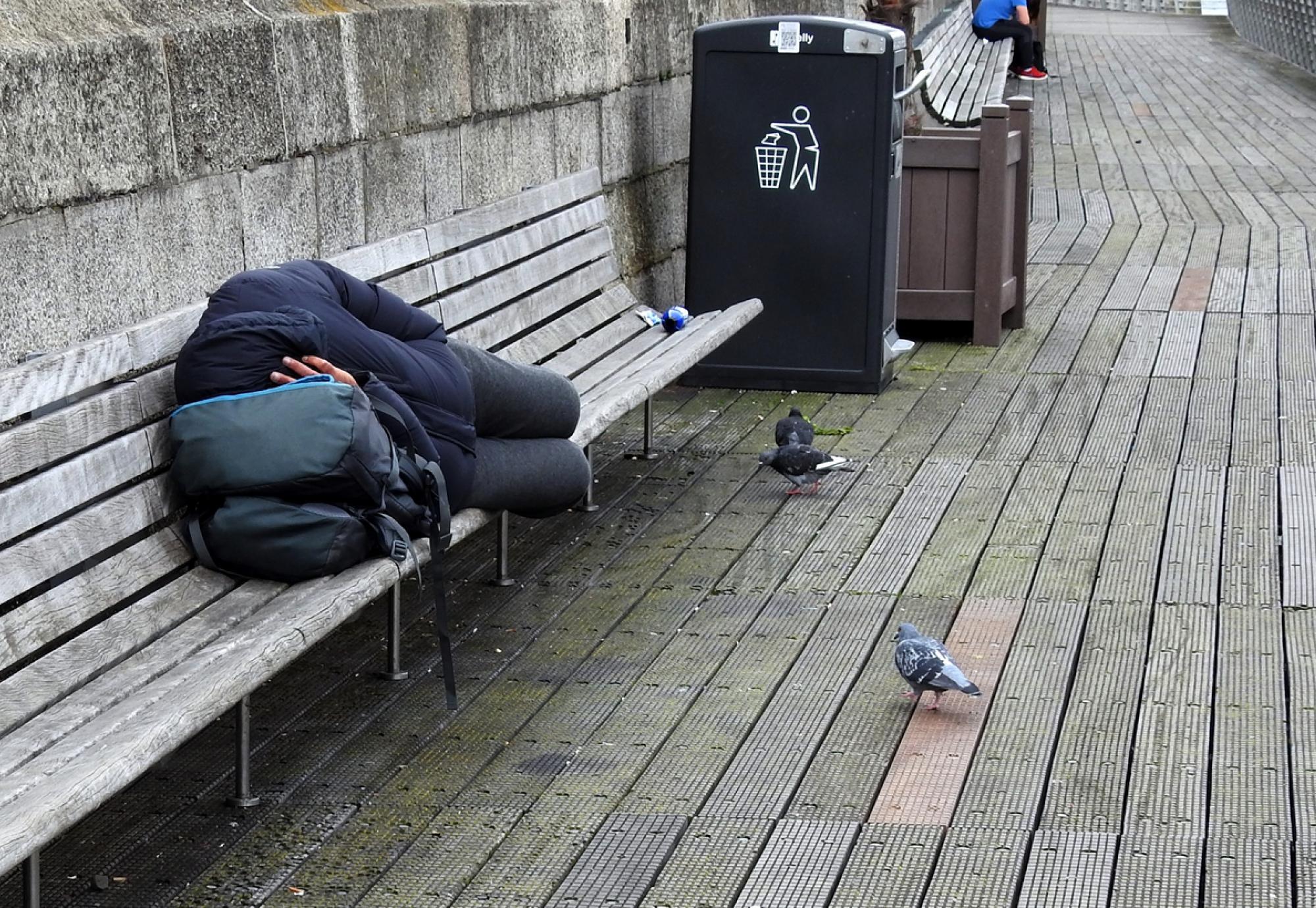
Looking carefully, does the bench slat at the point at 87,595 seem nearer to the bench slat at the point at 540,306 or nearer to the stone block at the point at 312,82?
the stone block at the point at 312,82

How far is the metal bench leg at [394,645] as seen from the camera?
448 centimetres

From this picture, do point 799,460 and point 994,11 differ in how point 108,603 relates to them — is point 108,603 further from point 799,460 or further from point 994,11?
point 994,11

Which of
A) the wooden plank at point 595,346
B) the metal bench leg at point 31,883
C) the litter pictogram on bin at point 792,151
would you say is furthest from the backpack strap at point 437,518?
the litter pictogram on bin at point 792,151

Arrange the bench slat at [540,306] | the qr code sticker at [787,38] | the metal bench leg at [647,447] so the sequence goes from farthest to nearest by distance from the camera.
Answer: the qr code sticker at [787,38] < the metal bench leg at [647,447] < the bench slat at [540,306]

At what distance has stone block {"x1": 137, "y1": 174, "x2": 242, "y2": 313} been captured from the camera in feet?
14.7

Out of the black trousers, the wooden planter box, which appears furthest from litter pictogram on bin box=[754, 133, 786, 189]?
the black trousers

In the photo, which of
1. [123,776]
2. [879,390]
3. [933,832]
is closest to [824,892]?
[933,832]

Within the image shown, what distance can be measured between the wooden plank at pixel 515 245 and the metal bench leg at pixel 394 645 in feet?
4.41

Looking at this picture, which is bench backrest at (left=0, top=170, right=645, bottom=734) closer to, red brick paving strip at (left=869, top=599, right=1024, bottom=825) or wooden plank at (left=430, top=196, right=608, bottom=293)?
wooden plank at (left=430, top=196, right=608, bottom=293)

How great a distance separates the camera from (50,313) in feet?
13.4

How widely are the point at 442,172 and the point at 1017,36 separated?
15.3 meters

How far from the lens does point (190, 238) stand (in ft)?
15.2

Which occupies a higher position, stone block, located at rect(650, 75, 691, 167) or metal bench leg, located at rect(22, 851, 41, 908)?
stone block, located at rect(650, 75, 691, 167)

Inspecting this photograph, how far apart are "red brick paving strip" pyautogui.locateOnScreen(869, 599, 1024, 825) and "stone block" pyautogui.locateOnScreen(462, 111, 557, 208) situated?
98.3 inches
